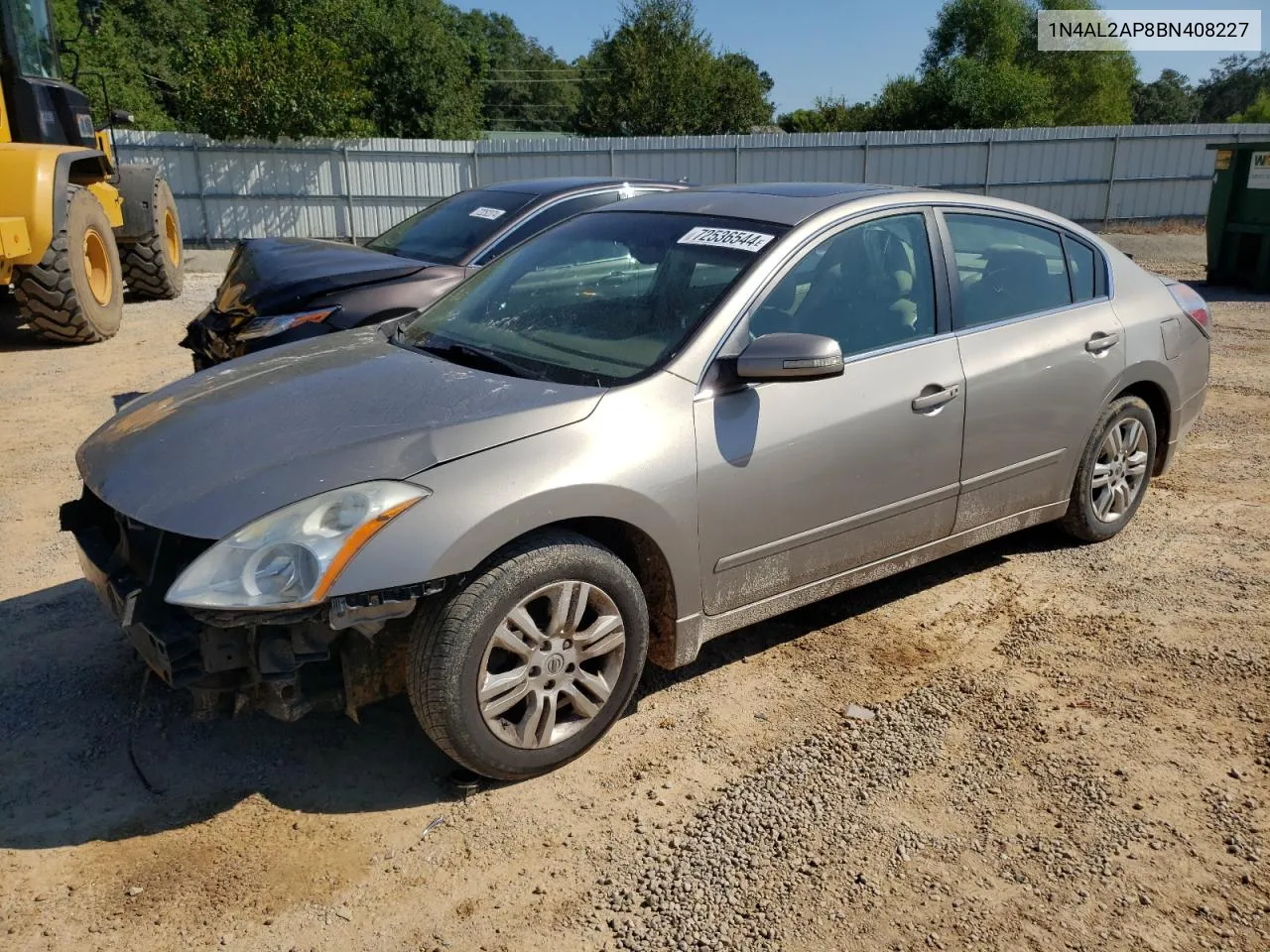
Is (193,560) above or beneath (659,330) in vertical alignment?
beneath

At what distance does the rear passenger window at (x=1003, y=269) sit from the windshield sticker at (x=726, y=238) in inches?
36.0

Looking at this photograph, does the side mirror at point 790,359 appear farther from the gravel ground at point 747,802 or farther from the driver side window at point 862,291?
the gravel ground at point 747,802

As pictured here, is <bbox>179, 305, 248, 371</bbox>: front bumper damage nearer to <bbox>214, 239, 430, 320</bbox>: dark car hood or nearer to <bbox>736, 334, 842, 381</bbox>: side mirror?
<bbox>214, 239, 430, 320</bbox>: dark car hood

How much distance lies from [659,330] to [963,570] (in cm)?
212

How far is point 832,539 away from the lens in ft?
11.7

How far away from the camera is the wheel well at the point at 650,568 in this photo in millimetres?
3070

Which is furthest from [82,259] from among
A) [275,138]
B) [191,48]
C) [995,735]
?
[191,48]

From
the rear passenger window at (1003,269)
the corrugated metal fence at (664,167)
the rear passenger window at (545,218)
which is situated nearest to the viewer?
the rear passenger window at (1003,269)

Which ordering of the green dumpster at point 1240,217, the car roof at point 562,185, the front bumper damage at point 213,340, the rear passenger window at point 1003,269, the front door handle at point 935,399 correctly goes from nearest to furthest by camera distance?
the front door handle at point 935,399
the rear passenger window at point 1003,269
the front bumper damage at point 213,340
the car roof at point 562,185
the green dumpster at point 1240,217

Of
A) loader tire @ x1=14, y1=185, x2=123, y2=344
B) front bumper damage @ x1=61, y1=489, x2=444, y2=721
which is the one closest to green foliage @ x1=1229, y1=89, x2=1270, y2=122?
loader tire @ x1=14, y1=185, x2=123, y2=344

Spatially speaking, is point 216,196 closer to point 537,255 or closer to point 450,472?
point 537,255

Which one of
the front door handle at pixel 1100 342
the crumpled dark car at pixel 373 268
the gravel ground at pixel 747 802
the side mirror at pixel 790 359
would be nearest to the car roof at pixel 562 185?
Result: the crumpled dark car at pixel 373 268

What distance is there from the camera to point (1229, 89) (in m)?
66.9

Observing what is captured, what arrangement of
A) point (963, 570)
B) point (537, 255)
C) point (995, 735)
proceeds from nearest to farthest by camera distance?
1. point (995, 735)
2. point (537, 255)
3. point (963, 570)
